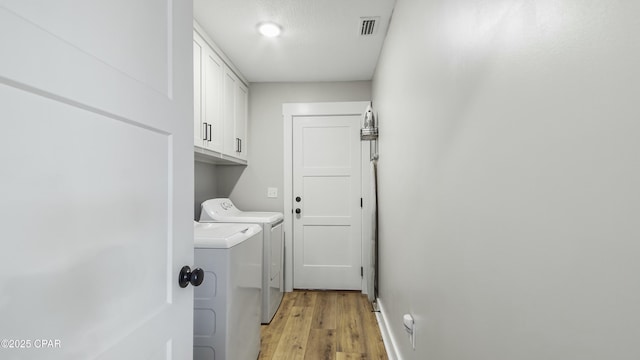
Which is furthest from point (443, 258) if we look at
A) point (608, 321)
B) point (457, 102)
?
point (608, 321)

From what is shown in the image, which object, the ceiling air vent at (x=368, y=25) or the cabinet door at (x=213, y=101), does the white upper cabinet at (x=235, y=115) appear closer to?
the cabinet door at (x=213, y=101)

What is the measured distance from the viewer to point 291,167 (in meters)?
3.29

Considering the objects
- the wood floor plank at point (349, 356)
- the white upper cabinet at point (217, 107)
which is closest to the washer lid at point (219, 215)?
the white upper cabinet at point (217, 107)

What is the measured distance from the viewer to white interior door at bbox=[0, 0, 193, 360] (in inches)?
17.1

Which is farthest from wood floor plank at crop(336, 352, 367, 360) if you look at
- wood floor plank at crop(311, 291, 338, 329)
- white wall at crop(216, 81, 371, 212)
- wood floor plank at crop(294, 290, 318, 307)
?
white wall at crop(216, 81, 371, 212)

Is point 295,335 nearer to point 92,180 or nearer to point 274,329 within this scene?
point 274,329

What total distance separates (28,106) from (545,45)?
88 centimetres

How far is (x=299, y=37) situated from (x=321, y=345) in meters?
2.38

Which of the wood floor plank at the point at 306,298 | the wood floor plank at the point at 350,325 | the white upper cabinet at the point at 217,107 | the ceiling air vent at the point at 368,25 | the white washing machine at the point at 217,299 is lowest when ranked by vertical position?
the wood floor plank at the point at 306,298

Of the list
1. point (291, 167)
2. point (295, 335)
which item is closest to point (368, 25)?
point (291, 167)

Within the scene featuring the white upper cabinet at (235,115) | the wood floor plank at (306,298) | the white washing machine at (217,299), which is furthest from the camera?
the wood floor plank at (306,298)

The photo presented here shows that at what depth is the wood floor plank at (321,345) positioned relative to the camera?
200cm

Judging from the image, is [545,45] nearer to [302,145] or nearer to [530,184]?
[530,184]

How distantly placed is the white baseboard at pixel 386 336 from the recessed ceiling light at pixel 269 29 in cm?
236
